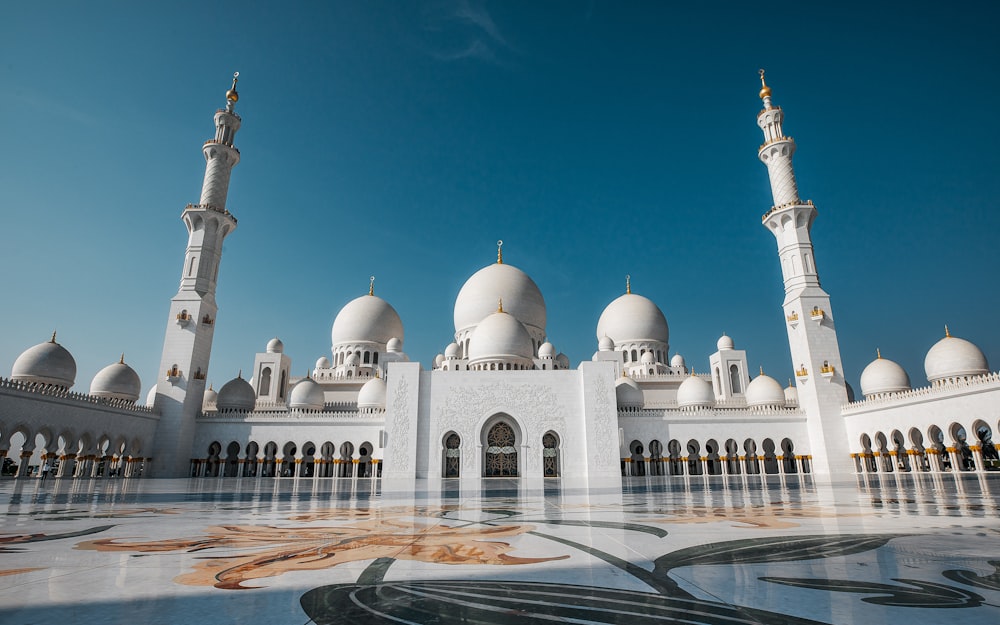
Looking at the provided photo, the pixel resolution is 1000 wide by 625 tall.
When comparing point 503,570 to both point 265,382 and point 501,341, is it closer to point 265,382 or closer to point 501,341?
point 501,341

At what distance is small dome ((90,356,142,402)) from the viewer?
2530 centimetres

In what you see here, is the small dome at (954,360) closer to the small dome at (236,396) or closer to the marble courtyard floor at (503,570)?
the marble courtyard floor at (503,570)

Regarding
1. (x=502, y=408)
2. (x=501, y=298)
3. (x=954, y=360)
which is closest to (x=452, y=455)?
(x=502, y=408)

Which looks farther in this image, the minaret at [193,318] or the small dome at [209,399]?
the small dome at [209,399]

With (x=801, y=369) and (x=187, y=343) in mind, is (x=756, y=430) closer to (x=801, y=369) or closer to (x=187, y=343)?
(x=801, y=369)

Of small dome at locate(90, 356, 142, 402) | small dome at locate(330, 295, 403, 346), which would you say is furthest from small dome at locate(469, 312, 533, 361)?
small dome at locate(90, 356, 142, 402)

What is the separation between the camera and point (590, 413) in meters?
21.3

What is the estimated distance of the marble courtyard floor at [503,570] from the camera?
2.17 meters

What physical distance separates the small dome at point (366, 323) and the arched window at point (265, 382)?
15.0 feet

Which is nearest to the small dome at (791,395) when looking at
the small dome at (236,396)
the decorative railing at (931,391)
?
the decorative railing at (931,391)

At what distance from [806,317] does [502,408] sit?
1474 centimetres

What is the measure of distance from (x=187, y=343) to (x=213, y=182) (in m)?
8.48

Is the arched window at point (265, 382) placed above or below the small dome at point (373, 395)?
above

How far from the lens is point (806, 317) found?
945 inches
